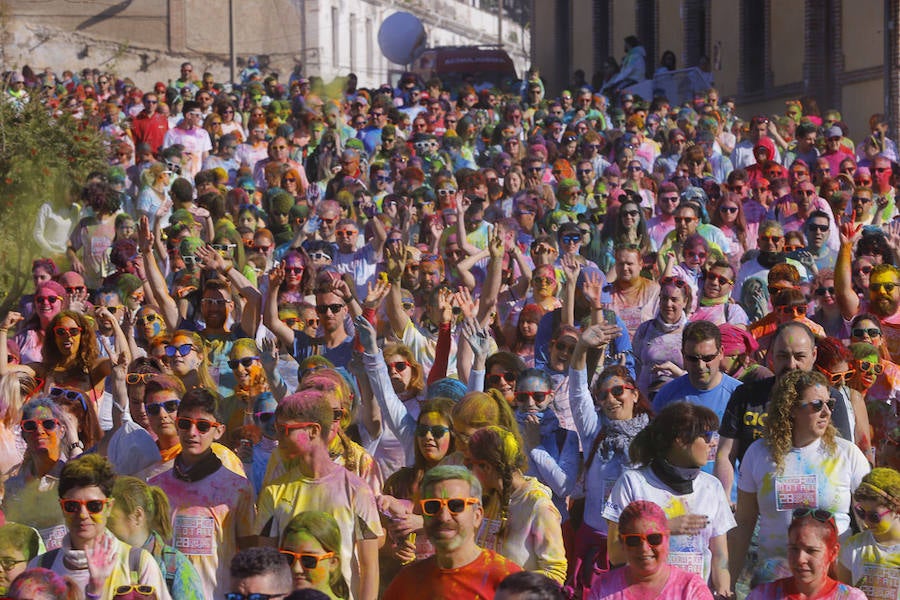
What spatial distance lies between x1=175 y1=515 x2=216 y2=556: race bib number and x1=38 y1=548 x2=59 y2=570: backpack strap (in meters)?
0.74

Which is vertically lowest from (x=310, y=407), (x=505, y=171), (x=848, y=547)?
(x=848, y=547)

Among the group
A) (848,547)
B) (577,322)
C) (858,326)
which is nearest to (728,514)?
(848,547)

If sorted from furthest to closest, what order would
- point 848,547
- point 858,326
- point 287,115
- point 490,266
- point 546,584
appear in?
point 287,115 < point 490,266 < point 858,326 < point 848,547 < point 546,584

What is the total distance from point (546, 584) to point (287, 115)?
16.4m

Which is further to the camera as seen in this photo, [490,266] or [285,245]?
[285,245]

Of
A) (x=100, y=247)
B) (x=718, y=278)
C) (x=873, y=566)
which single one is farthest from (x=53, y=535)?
→ (x=100, y=247)

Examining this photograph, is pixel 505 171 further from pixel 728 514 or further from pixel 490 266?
pixel 728 514

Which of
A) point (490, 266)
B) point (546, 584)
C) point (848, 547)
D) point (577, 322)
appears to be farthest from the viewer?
point (490, 266)

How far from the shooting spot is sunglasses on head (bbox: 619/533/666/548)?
219 inches

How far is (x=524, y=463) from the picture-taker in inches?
249

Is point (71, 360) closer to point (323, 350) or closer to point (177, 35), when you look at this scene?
point (323, 350)

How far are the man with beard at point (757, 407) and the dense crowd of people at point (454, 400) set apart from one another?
0.01 metres

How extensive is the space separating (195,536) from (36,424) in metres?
1.04

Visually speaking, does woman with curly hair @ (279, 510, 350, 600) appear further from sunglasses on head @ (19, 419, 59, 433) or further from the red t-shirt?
sunglasses on head @ (19, 419, 59, 433)
